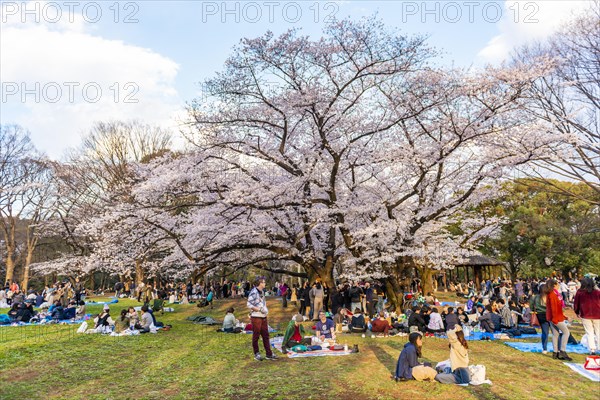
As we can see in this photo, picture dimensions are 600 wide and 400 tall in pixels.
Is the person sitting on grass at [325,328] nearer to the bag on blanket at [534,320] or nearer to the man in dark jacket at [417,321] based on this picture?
the man in dark jacket at [417,321]

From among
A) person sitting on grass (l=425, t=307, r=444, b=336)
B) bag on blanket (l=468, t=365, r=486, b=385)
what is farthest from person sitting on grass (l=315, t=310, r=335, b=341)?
bag on blanket (l=468, t=365, r=486, b=385)

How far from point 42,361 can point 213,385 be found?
13.8 ft

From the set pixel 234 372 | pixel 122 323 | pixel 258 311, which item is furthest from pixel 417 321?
pixel 122 323

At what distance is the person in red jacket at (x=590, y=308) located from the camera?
7.91 meters

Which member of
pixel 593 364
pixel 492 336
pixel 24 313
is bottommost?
pixel 492 336

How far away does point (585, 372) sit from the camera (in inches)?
273

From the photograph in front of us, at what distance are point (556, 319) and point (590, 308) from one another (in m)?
0.75

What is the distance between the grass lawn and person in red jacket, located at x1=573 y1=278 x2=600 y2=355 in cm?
43

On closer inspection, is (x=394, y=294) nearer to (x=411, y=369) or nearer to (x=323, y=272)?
(x=323, y=272)

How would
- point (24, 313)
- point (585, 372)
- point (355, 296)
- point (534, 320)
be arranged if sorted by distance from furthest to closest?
1. point (24, 313)
2. point (355, 296)
3. point (534, 320)
4. point (585, 372)

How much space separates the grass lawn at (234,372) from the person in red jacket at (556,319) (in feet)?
0.84

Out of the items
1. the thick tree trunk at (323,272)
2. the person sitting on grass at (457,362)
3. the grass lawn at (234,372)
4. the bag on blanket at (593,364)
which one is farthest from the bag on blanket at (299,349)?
the thick tree trunk at (323,272)

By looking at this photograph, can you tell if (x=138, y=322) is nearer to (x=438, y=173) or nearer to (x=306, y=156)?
(x=306, y=156)

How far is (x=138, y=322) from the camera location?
12.8 metres
